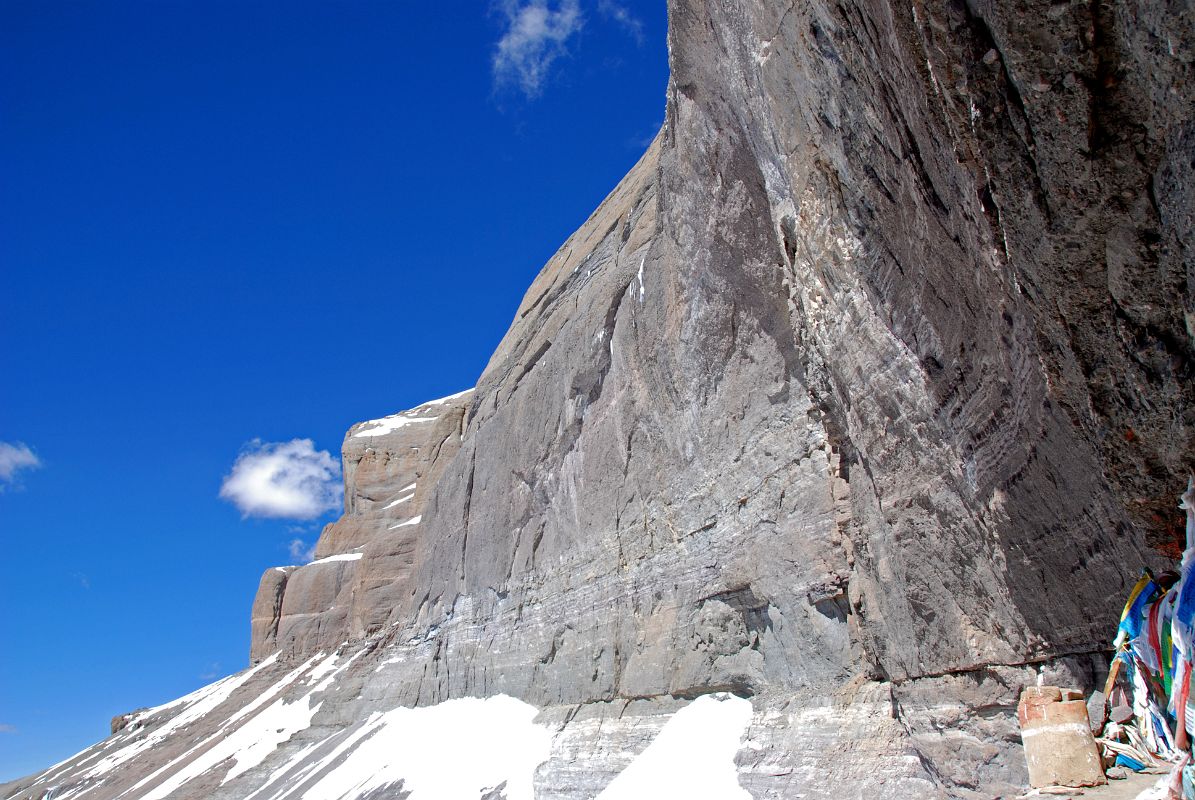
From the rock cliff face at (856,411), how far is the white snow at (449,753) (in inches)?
7.1

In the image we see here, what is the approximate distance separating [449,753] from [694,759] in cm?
896

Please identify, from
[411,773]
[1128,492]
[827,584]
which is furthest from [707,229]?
[411,773]

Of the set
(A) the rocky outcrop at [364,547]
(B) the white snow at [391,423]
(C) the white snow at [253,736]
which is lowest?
(C) the white snow at [253,736]

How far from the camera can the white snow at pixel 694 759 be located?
9.48 meters

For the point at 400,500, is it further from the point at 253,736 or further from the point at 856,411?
the point at 856,411

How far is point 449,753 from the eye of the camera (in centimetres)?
1736

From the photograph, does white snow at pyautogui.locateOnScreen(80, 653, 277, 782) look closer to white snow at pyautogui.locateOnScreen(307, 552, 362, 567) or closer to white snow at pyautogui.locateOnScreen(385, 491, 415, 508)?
white snow at pyautogui.locateOnScreen(307, 552, 362, 567)

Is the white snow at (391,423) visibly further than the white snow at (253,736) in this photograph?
Yes

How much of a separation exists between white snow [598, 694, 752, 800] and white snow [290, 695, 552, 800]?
11.5ft

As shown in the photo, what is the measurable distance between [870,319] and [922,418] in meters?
0.97

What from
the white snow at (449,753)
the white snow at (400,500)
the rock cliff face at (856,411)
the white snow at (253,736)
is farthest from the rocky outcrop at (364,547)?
the rock cliff face at (856,411)

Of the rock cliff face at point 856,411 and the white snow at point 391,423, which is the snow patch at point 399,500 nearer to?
the white snow at point 391,423

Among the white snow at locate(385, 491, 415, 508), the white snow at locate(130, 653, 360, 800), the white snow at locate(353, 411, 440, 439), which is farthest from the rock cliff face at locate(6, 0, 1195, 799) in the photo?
the white snow at locate(353, 411, 440, 439)

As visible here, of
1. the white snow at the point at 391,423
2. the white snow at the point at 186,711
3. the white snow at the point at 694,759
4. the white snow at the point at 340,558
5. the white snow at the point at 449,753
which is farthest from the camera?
the white snow at the point at 391,423
